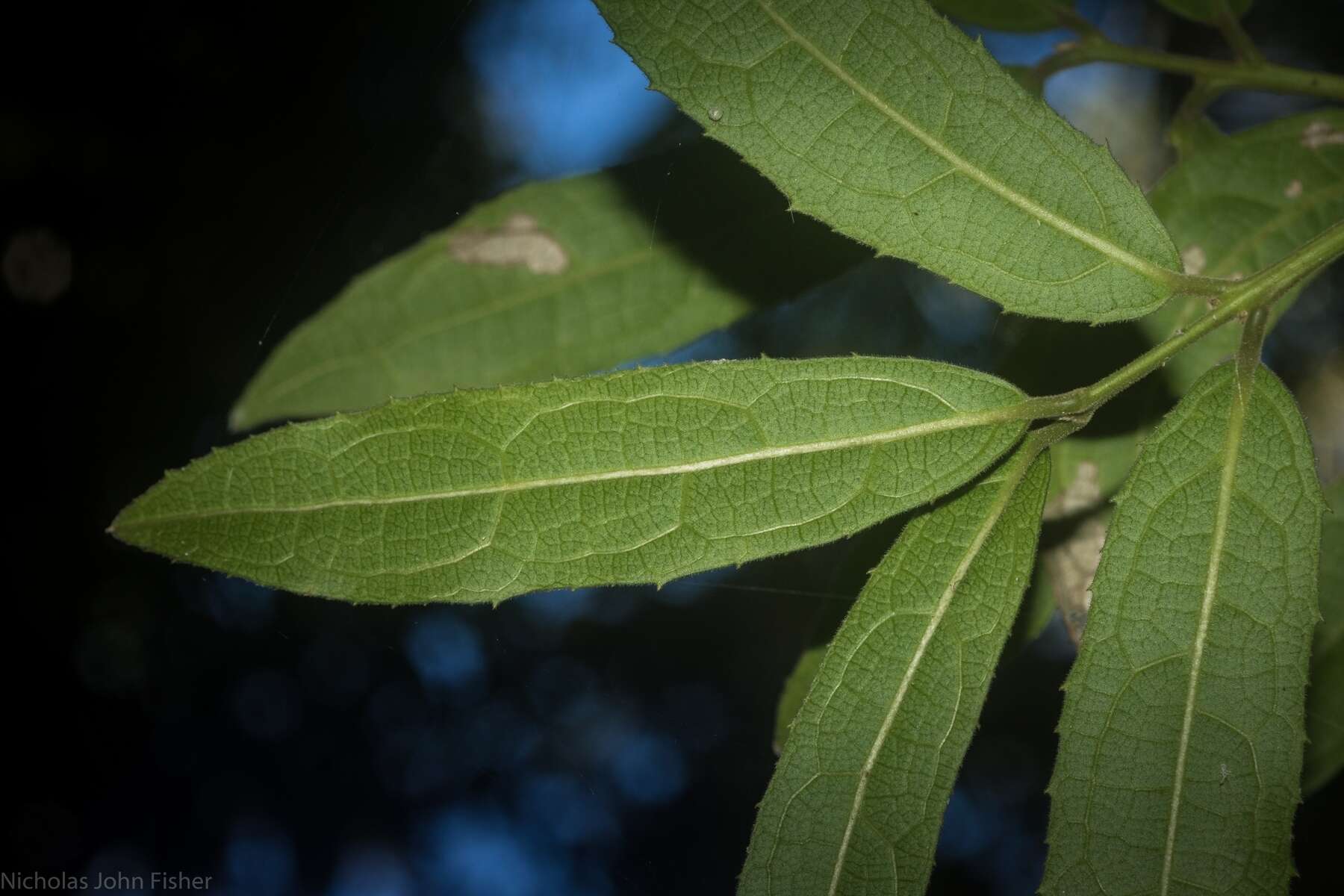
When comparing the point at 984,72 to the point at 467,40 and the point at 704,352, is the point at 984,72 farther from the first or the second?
the point at 467,40

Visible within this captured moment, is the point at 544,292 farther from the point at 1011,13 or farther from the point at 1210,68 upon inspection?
the point at 1210,68

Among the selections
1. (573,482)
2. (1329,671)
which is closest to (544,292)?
(573,482)

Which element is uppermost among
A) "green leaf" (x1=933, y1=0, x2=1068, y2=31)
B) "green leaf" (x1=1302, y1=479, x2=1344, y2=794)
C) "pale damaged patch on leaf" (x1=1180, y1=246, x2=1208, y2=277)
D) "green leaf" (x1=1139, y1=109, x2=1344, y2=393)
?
"green leaf" (x1=933, y1=0, x2=1068, y2=31)

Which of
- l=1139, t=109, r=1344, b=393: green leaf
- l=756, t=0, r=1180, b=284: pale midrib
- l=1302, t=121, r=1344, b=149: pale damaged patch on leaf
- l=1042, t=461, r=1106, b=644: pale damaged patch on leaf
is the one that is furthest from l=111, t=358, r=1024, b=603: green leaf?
l=1302, t=121, r=1344, b=149: pale damaged patch on leaf

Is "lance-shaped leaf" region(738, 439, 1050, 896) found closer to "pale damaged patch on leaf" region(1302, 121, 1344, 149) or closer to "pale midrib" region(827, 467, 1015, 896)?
"pale midrib" region(827, 467, 1015, 896)

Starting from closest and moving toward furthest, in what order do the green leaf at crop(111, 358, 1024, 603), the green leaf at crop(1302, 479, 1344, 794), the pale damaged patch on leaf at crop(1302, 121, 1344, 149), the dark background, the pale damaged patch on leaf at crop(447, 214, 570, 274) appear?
the green leaf at crop(111, 358, 1024, 603), the green leaf at crop(1302, 479, 1344, 794), the pale damaged patch on leaf at crop(1302, 121, 1344, 149), the pale damaged patch on leaf at crop(447, 214, 570, 274), the dark background

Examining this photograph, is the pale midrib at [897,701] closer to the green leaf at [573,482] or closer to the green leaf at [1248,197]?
the green leaf at [573,482]

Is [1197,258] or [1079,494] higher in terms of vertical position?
[1197,258]
